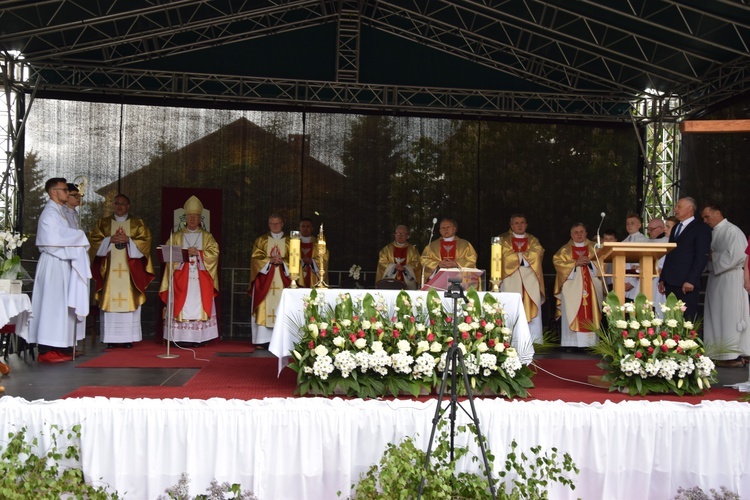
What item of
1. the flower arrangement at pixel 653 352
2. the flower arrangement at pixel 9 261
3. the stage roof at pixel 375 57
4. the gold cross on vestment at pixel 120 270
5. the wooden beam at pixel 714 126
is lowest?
the flower arrangement at pixel 653 352

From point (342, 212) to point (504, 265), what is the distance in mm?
3595

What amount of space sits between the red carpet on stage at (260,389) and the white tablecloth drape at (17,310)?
1.25 meters

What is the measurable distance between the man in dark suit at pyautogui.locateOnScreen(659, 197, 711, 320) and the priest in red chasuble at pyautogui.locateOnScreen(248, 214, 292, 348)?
515 centimetres

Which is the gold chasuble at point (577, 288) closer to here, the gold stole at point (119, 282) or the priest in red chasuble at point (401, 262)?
the priest in red chasuble at point (401, 262)

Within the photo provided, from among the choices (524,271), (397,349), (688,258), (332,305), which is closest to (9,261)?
(332,305)

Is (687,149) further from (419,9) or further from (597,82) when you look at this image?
(419,9)

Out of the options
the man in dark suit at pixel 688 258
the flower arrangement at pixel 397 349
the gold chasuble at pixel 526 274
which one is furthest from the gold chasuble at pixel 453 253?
the flower arrangement at pixel 397 349

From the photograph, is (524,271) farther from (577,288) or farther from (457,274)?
(457,274)

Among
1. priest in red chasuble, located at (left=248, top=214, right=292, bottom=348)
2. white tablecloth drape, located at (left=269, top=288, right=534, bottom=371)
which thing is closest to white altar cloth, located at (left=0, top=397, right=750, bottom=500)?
white tablecloth drape, located at (left=269, top=288, right=534, bottom=371)

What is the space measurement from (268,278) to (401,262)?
2.02m

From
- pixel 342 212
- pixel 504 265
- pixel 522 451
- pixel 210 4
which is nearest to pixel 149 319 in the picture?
pixel 342 212

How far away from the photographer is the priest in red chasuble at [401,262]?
37.3ft

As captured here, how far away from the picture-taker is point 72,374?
23.9ft

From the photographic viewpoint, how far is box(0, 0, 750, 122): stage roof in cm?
1095
